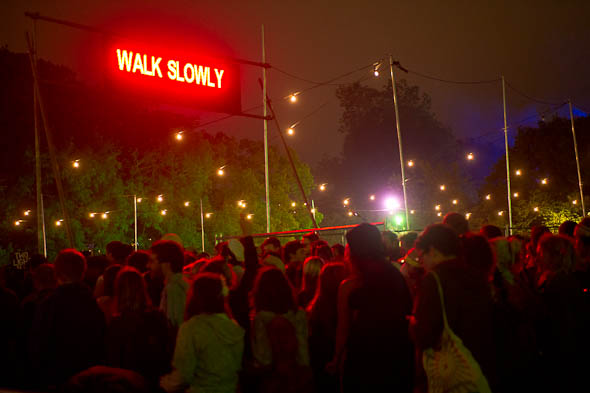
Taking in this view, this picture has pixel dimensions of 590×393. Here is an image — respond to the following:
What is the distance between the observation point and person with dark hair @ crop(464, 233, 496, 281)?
3375 mm

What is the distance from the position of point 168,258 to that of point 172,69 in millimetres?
7745

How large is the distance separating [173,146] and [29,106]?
35.8ft

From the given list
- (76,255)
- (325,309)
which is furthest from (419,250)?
(76,255)

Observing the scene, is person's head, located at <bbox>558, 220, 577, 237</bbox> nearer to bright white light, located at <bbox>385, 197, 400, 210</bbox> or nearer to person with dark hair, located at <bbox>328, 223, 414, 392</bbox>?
person with dark hair, located at <bbox>328, 223, 414, 392</bbox>

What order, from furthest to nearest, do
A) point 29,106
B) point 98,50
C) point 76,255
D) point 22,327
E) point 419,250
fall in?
point 29,106 < point 98,50 < point 22,327 < point 76,255 < point 419,250

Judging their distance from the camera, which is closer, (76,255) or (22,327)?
(76,255)

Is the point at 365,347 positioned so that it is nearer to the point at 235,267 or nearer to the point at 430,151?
the point at 235,267

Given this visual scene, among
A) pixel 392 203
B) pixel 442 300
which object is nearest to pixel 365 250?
pixel 442 300

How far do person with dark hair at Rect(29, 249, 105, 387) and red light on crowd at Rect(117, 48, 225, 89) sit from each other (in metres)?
7.57

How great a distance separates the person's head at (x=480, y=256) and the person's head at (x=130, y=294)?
2.31 m

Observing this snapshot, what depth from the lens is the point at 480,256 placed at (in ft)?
11.1

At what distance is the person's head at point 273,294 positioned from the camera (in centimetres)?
366

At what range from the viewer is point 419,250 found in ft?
10.1

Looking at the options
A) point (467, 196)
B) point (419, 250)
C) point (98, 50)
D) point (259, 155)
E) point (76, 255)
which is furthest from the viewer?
point (467, 196)
